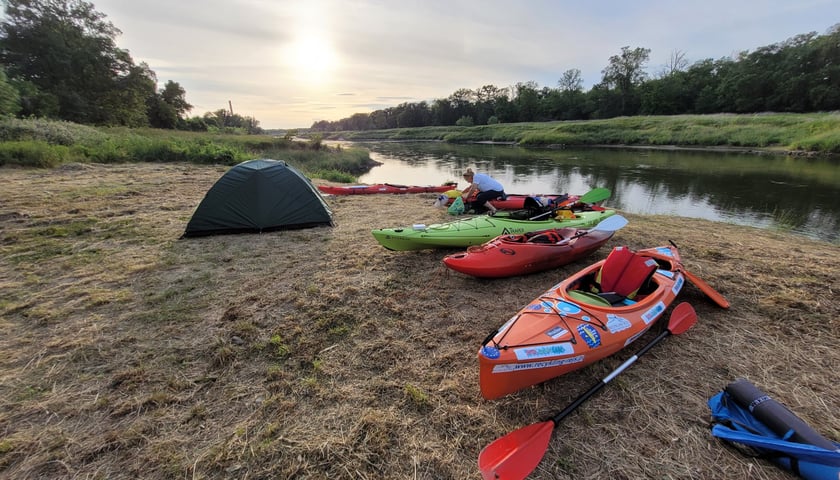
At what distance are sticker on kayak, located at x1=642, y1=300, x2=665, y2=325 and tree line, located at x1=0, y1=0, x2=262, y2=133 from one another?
30287 mm

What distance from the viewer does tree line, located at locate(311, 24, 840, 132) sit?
37469 mm

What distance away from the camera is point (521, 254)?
440 centimetres

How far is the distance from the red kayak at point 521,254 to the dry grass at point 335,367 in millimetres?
209

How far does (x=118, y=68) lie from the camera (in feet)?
→ 92.3

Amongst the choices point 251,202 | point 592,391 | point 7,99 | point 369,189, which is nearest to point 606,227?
point 592,391

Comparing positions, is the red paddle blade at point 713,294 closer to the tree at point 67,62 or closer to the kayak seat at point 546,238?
the kayak seat at point 546,238

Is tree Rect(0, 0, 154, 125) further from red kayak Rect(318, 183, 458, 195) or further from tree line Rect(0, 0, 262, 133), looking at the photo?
red kayak Rect(318, 183, 458, 195)

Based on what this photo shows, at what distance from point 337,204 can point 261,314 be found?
19.2 ft

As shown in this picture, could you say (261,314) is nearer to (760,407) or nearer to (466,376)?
(466,376)

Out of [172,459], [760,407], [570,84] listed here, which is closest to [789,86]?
[570,84]

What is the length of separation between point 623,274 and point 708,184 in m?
15.1

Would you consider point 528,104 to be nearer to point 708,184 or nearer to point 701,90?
point 701,90

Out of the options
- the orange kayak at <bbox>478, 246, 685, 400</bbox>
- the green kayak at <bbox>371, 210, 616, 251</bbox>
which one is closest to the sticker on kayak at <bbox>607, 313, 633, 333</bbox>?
the orange kayak at <bbox>478, 246, 685, 400</bbox>

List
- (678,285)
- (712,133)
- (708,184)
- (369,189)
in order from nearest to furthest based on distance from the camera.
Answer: (678,285) < (369,189) < (708,184) < (712,133)
